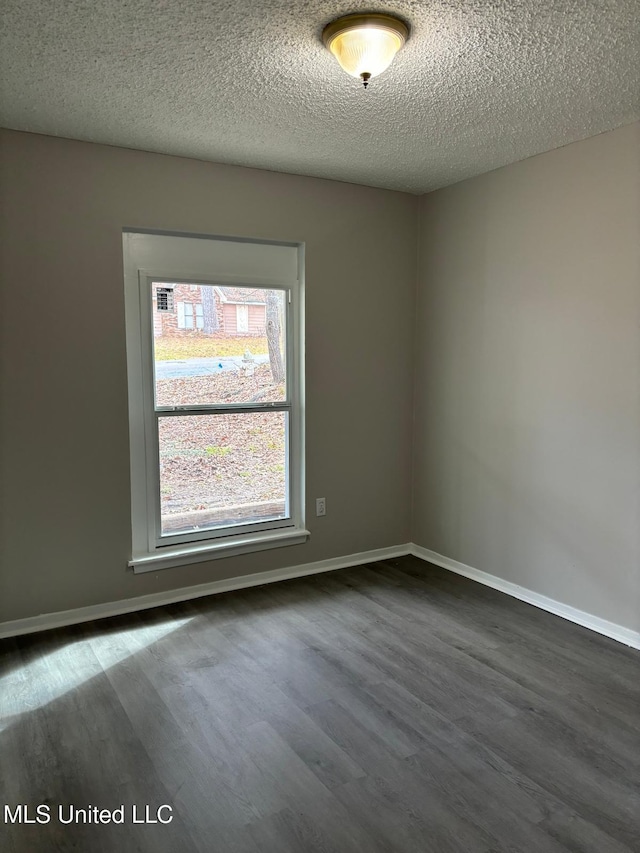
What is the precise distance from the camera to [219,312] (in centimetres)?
359

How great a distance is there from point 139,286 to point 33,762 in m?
2.28

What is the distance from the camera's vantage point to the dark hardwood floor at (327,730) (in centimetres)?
Answer: 184

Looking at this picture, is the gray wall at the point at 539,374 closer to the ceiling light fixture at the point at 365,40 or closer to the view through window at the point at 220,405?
the view through window at the point at 220,405

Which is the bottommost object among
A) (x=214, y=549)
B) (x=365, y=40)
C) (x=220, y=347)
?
(x=214, y=549)

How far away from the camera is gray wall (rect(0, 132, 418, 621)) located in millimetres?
3004

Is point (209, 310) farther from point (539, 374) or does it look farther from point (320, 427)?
point (539, 374)

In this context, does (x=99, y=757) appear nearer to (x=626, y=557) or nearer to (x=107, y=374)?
(x=107, y=374)

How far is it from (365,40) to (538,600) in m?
2.87

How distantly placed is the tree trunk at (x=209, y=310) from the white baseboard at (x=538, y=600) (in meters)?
2.10

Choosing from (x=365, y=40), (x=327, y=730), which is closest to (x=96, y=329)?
(x=365, y=40)

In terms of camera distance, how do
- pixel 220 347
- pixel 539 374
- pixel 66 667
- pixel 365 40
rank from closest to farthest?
pixel 365 40 < pixel 66 667 < pixel 539 374 < pixel 220 347

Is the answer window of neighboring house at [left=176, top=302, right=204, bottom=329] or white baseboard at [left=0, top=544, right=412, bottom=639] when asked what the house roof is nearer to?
window of neighboring house at [left=176, top=302, right=204, bottom=329]

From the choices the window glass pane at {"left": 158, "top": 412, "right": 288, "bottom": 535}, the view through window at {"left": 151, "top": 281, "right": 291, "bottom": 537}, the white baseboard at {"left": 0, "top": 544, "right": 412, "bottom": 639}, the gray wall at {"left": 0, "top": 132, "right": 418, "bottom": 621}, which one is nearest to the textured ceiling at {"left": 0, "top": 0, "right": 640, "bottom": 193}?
the gray wall at {"left": 0, "top": 132, "right": 418, "bottom": 621}

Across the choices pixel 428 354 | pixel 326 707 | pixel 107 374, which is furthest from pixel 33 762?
pixel 428 354
